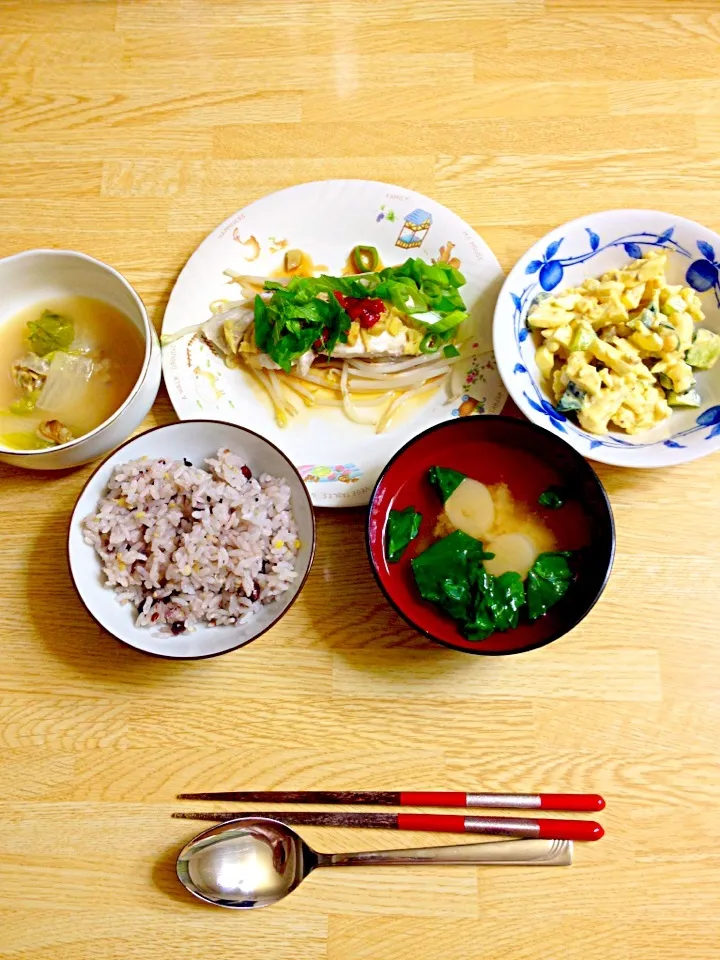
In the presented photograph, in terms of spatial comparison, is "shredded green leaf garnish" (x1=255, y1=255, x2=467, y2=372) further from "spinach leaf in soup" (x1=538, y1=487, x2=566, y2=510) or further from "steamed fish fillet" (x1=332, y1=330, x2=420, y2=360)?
"spinach leaf in soup" (x1=538, y1=487, x2=566, y2=510)

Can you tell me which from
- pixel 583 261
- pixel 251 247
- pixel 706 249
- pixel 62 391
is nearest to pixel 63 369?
pixel 62 391

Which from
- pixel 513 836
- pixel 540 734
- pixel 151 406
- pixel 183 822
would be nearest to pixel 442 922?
pixel 513 836

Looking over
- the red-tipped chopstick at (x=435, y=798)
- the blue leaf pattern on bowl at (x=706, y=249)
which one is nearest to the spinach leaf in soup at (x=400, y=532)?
the red-tipped chopstick at (x=435, y=798)

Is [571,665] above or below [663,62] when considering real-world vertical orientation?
below

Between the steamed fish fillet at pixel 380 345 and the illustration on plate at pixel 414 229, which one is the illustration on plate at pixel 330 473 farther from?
the illustration on plate at pixel 414 229

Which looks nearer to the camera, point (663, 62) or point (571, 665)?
point (571, 665)

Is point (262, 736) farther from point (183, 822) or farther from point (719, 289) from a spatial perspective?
point (719, 289)
